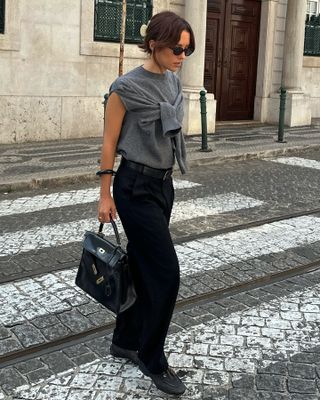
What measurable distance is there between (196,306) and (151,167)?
5.29ft

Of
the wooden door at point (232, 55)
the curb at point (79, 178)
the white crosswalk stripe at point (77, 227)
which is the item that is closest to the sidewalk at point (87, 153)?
the curb at point (79, 178)

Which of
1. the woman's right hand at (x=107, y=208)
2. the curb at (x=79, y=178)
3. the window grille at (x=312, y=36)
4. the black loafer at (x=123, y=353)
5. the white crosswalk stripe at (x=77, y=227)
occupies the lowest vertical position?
the black loafer at (x=123, y=353)

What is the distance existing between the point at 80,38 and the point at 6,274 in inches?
324

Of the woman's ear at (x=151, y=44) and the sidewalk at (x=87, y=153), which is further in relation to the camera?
the sidewalk at (x=87, y=153)

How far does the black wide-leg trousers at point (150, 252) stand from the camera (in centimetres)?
300

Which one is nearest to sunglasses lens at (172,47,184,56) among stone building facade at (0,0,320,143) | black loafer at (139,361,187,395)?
black loafer at (139,361,187,395)

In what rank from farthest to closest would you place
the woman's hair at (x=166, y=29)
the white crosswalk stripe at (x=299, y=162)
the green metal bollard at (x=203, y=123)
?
the green metal bollard at (x=203, y=123)
the white crosswalk stripe at (x=299, y=162)
the woman's hair at (x=166, y=29)

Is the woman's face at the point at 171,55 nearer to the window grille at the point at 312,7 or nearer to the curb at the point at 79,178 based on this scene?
the curb at the point at 79,178

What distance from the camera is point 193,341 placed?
12.3 feet

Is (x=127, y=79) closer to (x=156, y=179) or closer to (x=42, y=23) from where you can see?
(x=156, y=179)

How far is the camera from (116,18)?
499 inches

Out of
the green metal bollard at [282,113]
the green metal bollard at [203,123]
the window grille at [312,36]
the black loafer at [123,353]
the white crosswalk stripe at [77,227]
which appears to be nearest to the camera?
the black loafer at [123,353]

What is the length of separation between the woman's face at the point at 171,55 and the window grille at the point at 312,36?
1474 centimetres

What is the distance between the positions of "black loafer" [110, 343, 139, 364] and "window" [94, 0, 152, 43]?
9.92 metres
